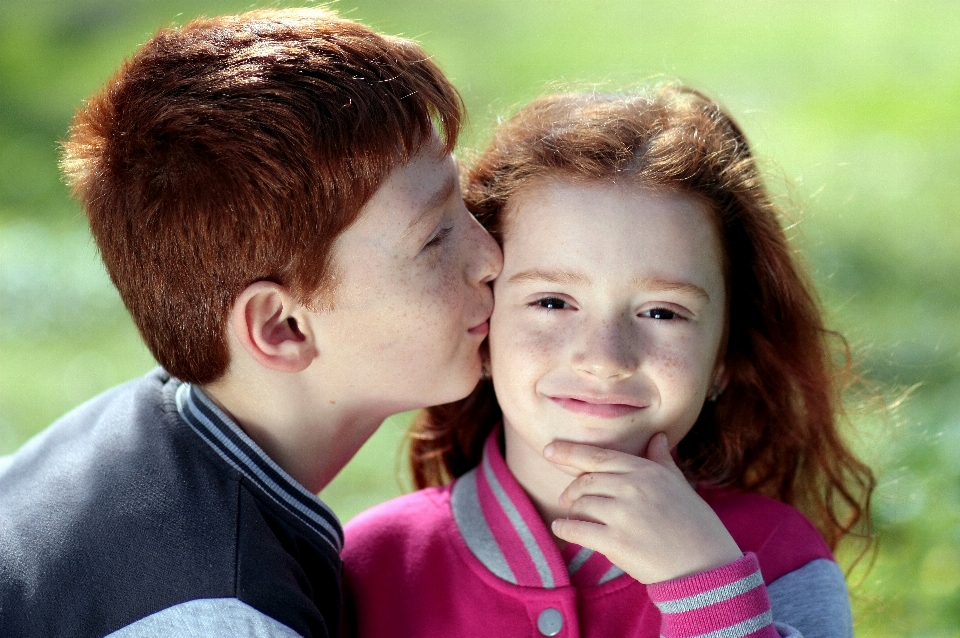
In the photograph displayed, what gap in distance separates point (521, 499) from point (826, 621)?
57 centimetres

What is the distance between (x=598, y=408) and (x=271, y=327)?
0.60 meters

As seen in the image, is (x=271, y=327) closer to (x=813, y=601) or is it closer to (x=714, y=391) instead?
(x=714, y=391)

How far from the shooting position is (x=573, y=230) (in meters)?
1.95

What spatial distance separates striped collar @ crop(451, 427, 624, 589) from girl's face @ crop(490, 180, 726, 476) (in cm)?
14

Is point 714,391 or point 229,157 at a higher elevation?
point 229,157

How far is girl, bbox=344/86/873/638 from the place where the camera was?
1.84m

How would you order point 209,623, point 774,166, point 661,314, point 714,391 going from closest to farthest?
point 209,623, point 661,314, point 714,391, point 774,166

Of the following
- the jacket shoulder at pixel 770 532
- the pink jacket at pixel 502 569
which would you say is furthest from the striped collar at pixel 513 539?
the jacket shoulder at pixel 770 532

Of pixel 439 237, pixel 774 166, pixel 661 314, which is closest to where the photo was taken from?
pixel 661 314

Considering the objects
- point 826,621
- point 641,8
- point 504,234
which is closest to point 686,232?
point 504,234

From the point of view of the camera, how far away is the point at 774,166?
2.38 meters

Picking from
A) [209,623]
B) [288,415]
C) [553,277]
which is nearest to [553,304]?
[553,277]

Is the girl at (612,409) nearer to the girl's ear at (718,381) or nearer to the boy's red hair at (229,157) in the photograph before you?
the girl's ear at (718,381)

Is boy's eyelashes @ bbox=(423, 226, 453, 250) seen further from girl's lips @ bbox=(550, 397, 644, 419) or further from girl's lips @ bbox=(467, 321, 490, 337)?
girl's lips @ bbox=(550, 397, 644, 419)
